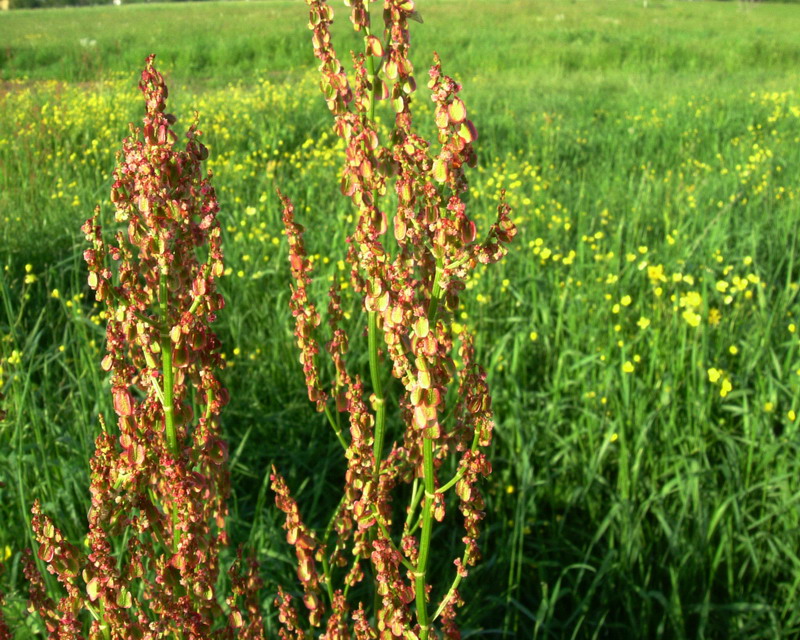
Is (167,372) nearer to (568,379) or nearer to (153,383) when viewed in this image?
(153,383)

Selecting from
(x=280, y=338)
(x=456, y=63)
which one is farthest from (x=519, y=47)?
(x=280, y=338)

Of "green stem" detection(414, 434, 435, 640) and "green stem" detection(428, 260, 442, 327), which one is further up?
"green stem" detection(428, 260, 442, 327)

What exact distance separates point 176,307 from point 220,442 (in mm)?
231

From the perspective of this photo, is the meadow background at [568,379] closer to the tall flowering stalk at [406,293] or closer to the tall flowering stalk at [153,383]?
the tall flowering stalk at [153,383]

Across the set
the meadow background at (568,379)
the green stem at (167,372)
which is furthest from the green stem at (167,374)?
the meadow background at (568,379)

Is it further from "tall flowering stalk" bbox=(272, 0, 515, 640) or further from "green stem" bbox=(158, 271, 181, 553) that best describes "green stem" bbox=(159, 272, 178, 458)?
"tall flowering stalk" bbox=(272, 0, 515, 640)

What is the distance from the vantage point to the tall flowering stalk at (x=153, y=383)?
1.03 metres

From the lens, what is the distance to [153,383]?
1.11 meters

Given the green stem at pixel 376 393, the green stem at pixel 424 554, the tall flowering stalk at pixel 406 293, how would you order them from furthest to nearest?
the green stem at pixel 376 393 < the green stem at pixel 424 554 < the tall flowering stalk at pixel 406 293

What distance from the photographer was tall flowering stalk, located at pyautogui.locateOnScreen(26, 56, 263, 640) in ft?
3.39

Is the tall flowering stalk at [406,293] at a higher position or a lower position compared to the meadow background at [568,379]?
higher

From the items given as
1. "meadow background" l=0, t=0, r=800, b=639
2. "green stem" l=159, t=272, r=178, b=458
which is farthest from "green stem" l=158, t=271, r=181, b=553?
"meadow background" l=0, t=0, r=800, b=639

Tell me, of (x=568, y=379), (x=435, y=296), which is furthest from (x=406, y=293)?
(x=568, y=379)

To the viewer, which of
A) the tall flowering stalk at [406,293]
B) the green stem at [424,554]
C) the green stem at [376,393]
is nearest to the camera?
the tall flowering stalk at [406,293]
